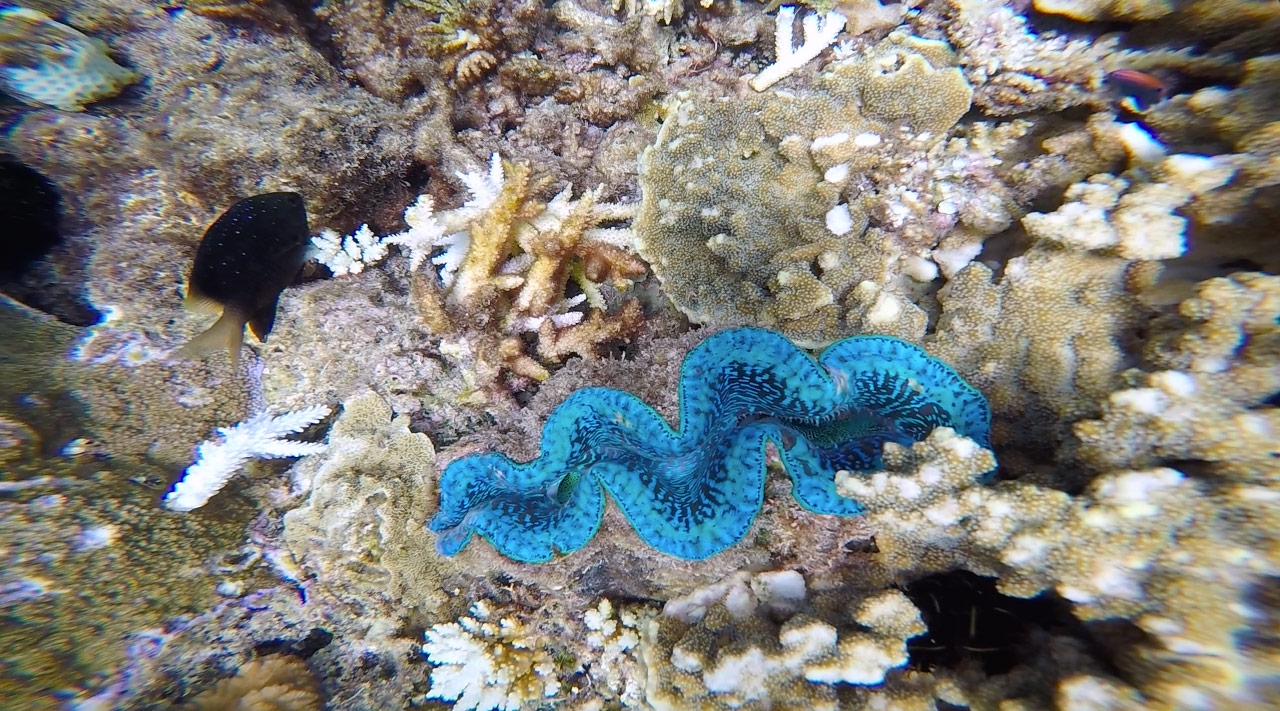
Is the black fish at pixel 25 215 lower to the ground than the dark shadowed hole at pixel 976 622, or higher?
higher

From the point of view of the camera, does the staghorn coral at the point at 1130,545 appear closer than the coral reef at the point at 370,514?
Yes

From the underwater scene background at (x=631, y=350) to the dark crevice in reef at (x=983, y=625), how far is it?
15 millimetres

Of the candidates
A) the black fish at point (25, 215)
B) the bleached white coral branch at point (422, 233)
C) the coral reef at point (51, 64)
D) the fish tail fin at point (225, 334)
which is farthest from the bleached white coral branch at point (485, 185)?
the black fish at point (25, 215)

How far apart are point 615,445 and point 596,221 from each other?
3.83 feet

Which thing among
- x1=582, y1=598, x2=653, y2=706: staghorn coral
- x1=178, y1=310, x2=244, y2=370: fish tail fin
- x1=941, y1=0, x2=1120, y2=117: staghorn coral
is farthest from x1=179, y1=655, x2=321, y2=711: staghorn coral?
x1=941, y1=0, x2=1120, y2=117: staghorn coral

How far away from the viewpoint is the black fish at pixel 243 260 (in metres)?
2.25

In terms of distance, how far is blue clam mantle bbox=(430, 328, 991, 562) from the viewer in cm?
207

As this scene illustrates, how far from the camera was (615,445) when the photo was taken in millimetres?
2465

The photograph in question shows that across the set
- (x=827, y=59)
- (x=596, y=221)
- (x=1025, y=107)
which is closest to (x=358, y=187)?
(x=596, y=221)

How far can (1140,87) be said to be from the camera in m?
1.95

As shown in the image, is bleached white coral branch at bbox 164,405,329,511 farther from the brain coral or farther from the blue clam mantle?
the brain coral

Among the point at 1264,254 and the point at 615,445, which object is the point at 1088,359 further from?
the point at 615,445

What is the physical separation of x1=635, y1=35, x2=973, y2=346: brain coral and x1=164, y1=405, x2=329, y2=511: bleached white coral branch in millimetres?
2087

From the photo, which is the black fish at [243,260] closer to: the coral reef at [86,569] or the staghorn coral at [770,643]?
the coral reef at [86,569]
